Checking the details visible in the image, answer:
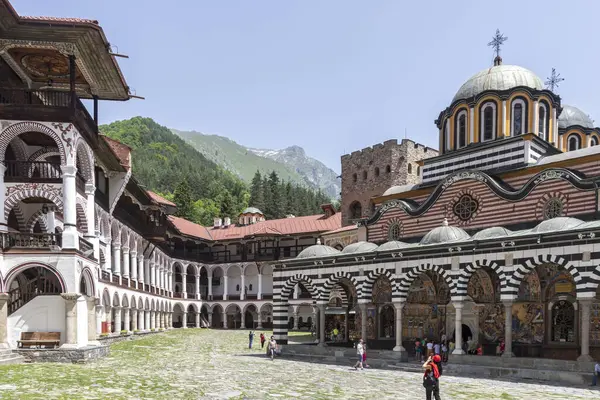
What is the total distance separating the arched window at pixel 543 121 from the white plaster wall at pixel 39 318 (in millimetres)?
24866

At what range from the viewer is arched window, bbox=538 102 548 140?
30.8 meters

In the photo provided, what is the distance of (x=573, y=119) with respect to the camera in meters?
38.9

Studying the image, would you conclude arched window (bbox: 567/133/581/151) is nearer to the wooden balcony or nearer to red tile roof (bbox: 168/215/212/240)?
the wooden balcony

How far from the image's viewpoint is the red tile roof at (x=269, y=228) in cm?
6116

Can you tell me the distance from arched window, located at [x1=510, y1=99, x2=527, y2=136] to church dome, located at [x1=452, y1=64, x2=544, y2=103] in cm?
101

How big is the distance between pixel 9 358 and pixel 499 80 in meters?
26.7

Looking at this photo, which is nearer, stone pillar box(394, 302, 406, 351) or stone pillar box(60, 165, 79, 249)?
stone pillar box(60, 165, 79, 249)

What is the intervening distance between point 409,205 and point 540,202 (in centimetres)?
763

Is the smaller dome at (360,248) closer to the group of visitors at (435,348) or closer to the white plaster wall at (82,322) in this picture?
the group of visitors at (435,348)

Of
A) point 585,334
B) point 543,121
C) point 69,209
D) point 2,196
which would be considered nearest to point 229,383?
point 69,209

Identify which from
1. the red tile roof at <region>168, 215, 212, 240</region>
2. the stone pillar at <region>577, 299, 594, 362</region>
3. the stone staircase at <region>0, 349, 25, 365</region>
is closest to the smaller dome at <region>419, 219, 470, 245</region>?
the stone pillar at <region>577, 299, 594, 362</region>

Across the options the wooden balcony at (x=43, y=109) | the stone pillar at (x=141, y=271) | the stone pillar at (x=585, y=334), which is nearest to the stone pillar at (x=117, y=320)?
the stone pillar at (x=141, y=271)

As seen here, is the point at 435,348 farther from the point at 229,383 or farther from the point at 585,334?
the point at 229,383

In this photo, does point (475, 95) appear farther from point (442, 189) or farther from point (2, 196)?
point (2, 196)
